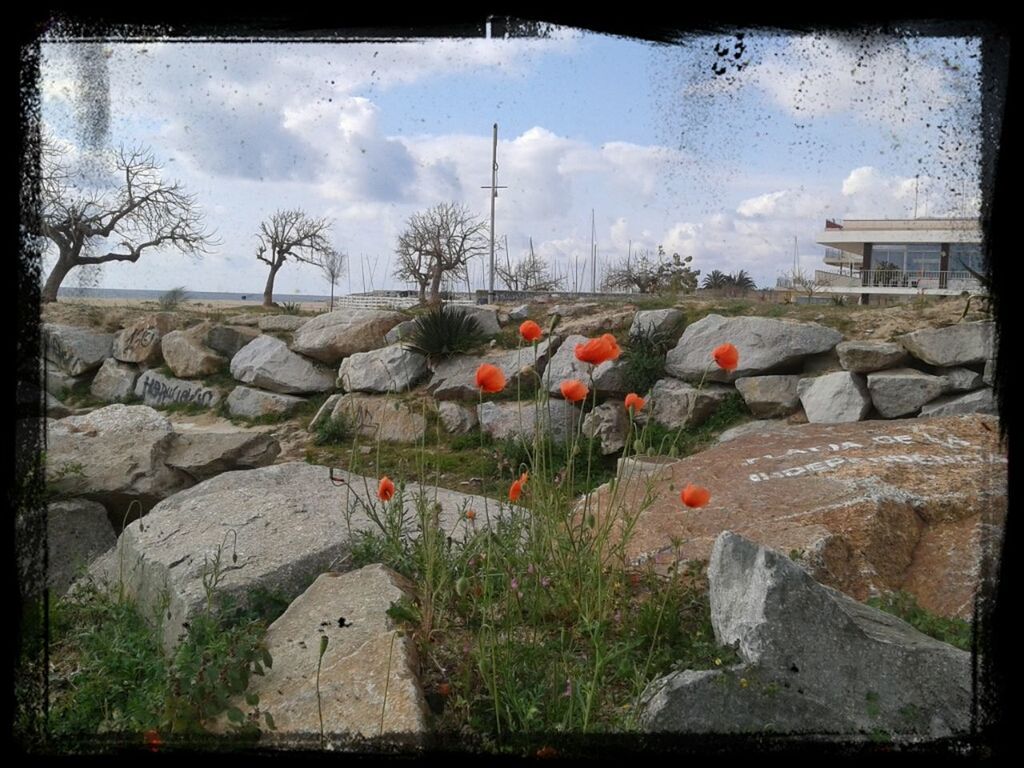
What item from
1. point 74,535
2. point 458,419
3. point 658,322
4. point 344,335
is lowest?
point 74,535

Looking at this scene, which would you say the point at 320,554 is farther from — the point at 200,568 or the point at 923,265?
the point at 923,265

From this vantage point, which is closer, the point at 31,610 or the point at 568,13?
the point at 568,13

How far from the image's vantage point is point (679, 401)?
28.3 ft

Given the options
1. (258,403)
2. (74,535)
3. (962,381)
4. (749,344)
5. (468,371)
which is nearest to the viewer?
(74,535)

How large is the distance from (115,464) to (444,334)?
4.96 meters

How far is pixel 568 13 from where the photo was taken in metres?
2.13

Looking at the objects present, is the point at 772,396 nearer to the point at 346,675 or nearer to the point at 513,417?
the point at 513,417

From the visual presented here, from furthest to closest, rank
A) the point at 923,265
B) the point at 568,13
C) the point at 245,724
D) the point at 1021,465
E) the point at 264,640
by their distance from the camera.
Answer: the point at 923,265 < the point at 264,640 < the point at 245,724 < the point at 568,13 < the point at 1021,465

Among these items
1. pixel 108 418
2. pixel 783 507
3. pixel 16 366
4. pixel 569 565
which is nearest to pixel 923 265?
pixel 783 507

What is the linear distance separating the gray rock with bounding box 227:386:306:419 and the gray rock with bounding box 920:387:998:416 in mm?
7526

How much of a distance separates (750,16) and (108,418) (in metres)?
5.97

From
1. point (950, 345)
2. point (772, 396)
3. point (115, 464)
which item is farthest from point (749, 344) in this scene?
point (115, 464)

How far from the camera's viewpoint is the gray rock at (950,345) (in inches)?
297

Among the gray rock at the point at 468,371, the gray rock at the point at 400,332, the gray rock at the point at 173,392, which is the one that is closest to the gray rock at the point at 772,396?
the gray rock at the point at 468,371
